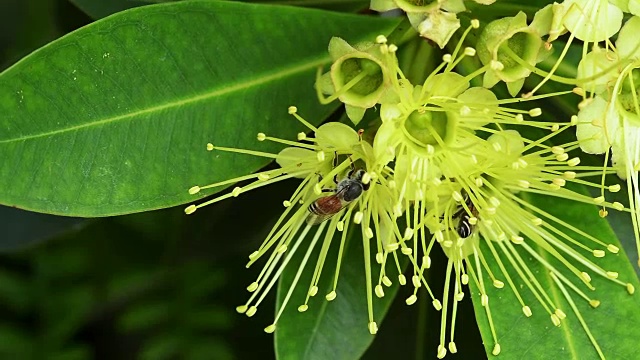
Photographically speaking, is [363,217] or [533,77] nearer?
[363,217]

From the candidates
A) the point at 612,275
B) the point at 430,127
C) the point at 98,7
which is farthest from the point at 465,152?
the point at 98,7

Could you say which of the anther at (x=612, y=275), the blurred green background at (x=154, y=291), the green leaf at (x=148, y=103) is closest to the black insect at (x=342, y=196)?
the green leaf at (x=148, y=103)

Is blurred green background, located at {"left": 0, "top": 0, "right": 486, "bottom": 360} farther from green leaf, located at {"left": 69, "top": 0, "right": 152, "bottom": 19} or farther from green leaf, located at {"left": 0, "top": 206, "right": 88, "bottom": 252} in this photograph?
green leaf, located at {"left": 69, "top": 0, "right": 152, "bottom": 19}

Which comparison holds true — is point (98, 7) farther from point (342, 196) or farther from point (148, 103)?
point (342, 196)

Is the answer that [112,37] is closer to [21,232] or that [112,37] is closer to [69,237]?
[21,232]

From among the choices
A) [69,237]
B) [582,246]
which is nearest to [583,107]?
[582,246]

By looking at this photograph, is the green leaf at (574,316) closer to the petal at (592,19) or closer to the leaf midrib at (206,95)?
the petal at (592,19)
